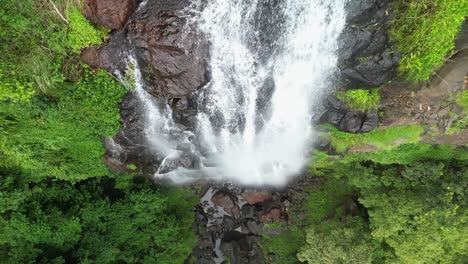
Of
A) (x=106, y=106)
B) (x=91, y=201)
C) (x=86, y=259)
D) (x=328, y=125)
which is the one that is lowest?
(x=86, y=259)

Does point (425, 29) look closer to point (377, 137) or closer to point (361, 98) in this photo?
point (361, 98)

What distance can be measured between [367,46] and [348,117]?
2.45 m

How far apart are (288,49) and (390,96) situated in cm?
315

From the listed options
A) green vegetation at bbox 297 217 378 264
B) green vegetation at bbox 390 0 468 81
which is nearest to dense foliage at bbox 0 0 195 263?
green vegetation at bbox 297 217 378 264

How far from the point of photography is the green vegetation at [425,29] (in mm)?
6298

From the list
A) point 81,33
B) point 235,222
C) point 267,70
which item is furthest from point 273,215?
point 81,33

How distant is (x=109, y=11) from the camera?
287 inches

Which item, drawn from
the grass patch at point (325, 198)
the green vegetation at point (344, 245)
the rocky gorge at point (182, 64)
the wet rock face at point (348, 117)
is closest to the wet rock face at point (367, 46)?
the rocky gorge at point (182, 64)

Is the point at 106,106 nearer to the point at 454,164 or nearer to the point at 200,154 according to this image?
the point at 200,154

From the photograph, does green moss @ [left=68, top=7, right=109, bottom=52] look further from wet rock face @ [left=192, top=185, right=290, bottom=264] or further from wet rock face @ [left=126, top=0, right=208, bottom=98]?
wet rock face @ [left=192, top=185, right=290, bottom=264]

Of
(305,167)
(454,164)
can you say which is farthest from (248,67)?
(454,164)

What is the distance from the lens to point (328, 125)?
9875mm

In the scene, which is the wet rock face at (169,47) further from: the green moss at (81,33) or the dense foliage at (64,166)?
the dense foliage at (64,166)

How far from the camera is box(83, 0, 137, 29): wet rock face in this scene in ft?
23.6
